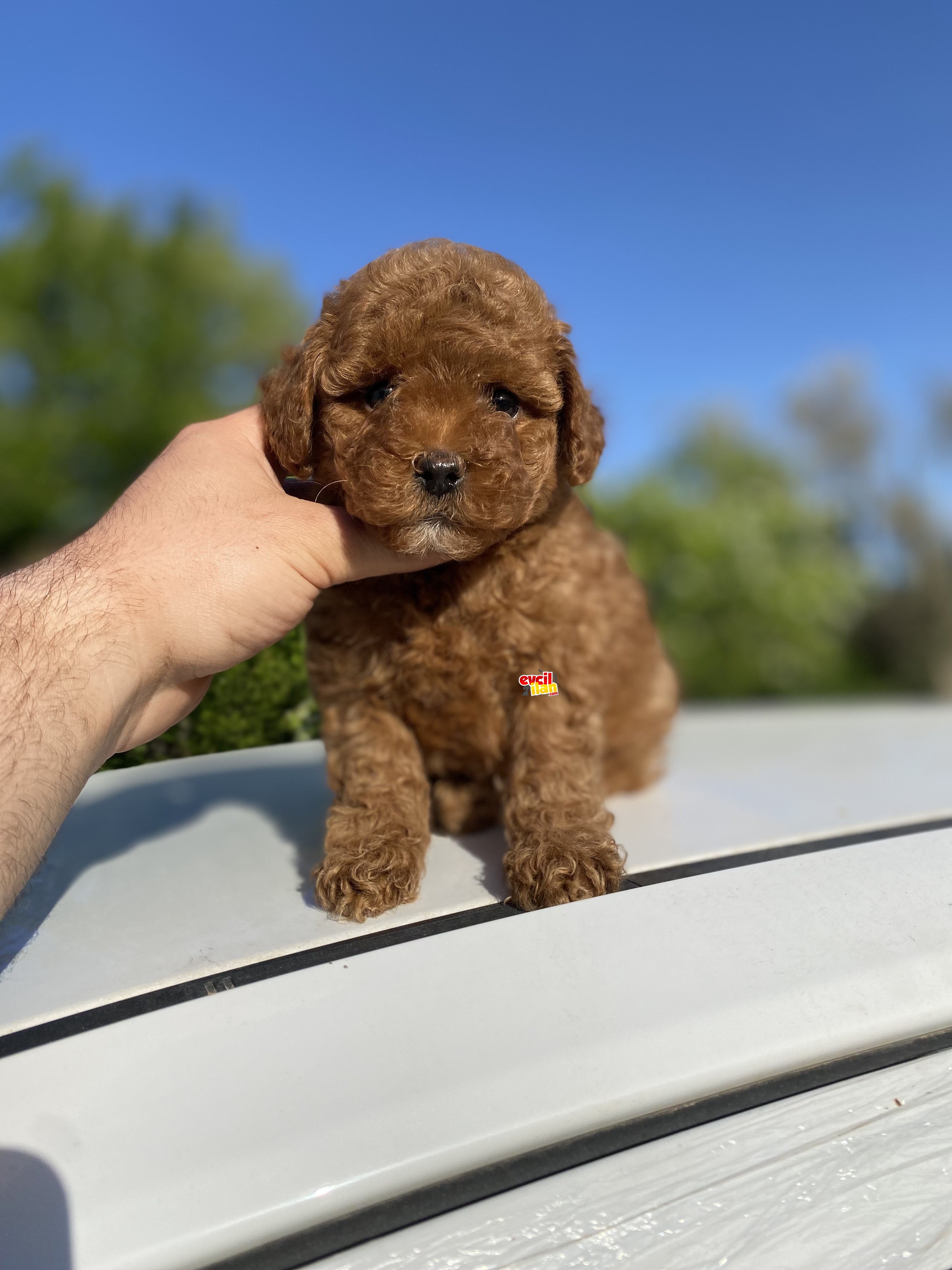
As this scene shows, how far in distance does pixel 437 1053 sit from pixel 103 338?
21663 millimetres

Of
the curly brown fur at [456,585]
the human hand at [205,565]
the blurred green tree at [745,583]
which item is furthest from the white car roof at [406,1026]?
the blurred green tree at [745,583]

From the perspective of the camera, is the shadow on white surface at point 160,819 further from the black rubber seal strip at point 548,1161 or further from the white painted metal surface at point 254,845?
the black rubber seal strip at point 548,1161

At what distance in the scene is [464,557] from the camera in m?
2.12

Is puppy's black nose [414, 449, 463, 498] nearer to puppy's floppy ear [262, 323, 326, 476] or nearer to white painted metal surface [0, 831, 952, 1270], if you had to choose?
puppy's floppy ear [262, 323, 326, 476]

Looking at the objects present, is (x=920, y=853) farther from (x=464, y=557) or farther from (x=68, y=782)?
(x=68, y=782)

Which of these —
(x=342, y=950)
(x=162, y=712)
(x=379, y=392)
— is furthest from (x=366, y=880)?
(x=379, y=392)

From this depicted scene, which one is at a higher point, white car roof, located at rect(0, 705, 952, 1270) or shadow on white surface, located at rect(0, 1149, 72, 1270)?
white car roof, located at rect(0, 705, 952, 1270)

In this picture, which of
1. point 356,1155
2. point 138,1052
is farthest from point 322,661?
point 356,1155

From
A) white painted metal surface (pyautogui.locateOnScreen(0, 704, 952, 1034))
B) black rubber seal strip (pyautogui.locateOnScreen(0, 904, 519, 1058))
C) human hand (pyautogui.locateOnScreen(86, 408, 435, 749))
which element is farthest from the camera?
human hand (pyautogui.locateOnScreen(86, 408, 435, 749))

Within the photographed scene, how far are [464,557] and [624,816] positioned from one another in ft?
3.00

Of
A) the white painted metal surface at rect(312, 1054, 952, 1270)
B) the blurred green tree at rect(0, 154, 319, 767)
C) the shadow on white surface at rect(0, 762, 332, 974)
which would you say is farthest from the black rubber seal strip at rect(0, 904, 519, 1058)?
the blurred green tree at rect(0, 154, 319, 767)

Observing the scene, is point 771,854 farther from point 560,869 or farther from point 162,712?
point 162,712

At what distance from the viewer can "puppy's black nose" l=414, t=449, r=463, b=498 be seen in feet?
6.42

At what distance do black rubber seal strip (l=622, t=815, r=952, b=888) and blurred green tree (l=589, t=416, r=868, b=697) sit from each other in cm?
1112
